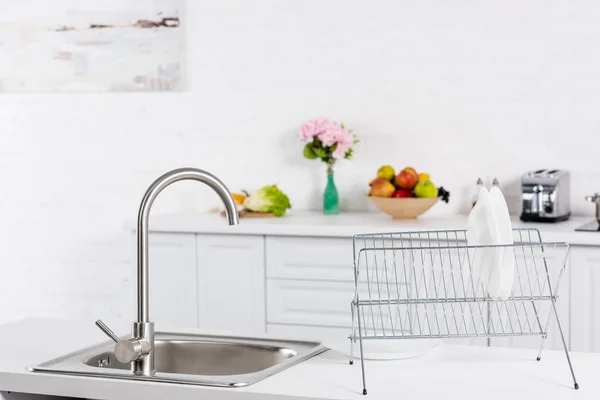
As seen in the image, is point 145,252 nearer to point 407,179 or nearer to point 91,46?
point 407,179

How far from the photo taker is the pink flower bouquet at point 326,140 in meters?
3.91

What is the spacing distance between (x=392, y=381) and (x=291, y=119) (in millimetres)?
2645

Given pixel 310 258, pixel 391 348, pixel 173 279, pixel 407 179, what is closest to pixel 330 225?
pixel 310 258

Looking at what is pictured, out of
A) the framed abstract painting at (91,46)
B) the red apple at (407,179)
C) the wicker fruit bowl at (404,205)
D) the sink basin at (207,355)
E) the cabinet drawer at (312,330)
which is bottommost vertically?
the cabinet drawer at (312,330)

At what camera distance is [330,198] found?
4.01 m

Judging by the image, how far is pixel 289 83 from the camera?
4223mm

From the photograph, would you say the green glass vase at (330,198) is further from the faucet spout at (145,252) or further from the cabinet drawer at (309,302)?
the faucet spout at (145,252)

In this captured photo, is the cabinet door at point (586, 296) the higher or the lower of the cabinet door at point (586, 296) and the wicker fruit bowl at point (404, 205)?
the lower

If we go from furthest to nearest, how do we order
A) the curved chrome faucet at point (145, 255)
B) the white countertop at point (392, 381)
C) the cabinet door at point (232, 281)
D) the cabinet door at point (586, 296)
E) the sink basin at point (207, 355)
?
the cabinet door at point (232, 281) < the cabinet door at point (586, 296) < the sink basin at point (207, 355) < the curved chrome faucet at point (145, 255) < the white countertop at point (392, 381)

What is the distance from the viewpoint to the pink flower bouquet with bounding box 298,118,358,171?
12.8 feet

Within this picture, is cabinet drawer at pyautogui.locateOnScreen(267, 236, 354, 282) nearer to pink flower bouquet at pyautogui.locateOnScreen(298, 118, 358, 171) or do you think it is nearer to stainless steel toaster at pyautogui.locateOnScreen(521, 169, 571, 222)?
pink flower bouquet at pyautogui.locateOnScreen(298, 118, 358, 171)

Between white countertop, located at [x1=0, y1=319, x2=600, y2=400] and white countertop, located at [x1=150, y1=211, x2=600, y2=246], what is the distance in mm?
1479

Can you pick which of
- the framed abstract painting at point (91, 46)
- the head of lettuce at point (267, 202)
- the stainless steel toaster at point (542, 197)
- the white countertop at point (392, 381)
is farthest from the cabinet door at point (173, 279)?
the white countertop at point (392, 381)

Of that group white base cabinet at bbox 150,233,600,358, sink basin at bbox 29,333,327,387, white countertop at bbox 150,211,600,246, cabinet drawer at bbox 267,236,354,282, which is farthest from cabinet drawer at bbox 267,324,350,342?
sink basin at bbox 29,333,327,387
